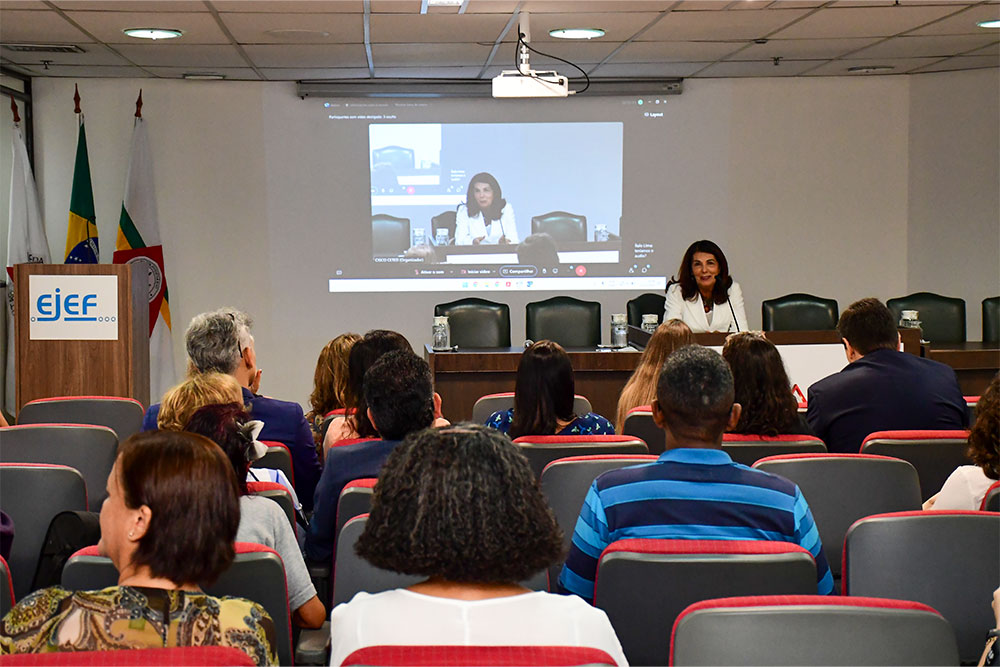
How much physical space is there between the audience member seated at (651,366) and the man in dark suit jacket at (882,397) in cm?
67

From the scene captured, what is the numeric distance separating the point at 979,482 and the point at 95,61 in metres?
6.98

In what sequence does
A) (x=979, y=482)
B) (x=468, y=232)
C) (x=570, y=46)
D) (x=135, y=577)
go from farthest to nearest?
(x=468, y=232) < (x=570, y=46) < (x=979, y=482) < (x=135, y=577)

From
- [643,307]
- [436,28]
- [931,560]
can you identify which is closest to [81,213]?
[436,28]

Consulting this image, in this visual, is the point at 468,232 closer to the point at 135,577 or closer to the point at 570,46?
the point at 570,46

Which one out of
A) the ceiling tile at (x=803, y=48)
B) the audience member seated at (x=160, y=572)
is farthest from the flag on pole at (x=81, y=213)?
the audience member seated at (x=160, y=572)

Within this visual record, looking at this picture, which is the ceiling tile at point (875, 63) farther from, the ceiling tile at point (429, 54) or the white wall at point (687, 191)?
the ceiling tile at point (429, 54)

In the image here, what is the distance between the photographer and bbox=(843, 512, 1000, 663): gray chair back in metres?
2.23

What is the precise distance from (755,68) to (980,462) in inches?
247

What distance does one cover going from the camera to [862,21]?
6.35m

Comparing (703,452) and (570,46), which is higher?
(570,46)

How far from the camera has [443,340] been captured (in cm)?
651

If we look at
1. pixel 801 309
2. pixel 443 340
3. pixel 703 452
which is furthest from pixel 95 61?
pixel 703 452

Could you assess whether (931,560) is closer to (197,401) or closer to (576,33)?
(197,401)

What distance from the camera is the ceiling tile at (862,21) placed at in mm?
6031
